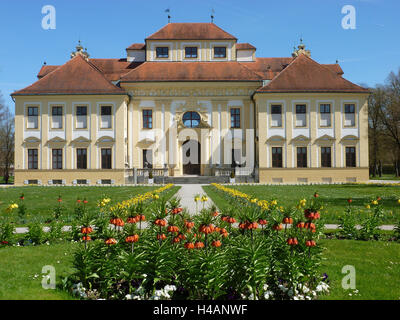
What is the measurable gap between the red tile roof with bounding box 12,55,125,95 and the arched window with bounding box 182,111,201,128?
6.35 metres

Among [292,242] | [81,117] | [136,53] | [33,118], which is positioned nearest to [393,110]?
[136,53]

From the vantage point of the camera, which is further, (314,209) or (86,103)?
(86,103)

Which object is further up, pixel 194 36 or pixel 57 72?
pixel 194 36

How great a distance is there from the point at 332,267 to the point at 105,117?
29107mm

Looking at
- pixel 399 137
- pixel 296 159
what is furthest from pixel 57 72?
pixel 399 137

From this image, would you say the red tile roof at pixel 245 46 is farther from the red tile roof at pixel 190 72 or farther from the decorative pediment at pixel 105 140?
the decorative pediment at pixel 105 140

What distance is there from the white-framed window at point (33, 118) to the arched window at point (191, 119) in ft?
43.9

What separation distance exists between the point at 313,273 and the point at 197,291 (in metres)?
1.64

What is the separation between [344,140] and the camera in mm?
32469

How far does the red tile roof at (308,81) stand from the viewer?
1268 inches

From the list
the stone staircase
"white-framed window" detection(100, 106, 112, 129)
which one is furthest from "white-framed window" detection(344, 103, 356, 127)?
"white-framed window" detection(100, 106, 112, 129)

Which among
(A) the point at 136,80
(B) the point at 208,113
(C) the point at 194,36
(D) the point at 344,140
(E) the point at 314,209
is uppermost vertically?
(C) the point at 194,36
